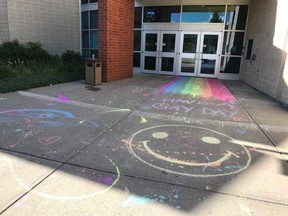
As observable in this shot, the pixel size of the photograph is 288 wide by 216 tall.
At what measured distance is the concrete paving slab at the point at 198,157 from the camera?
9.08 feet

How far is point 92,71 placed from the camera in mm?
8836

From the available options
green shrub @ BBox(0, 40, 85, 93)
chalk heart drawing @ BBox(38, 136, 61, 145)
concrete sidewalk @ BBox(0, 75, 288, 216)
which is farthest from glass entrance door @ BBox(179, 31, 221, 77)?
chalk heart drawing @ BBox(38, 136, 61, 145)

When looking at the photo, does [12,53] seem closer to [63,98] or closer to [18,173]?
[63,98]

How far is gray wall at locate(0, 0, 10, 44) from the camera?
413 inches

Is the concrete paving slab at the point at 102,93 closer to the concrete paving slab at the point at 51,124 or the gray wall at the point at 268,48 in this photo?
the concrete paving slab at the point at 51,124

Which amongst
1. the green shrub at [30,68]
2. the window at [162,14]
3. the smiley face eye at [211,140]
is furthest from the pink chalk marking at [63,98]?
the window at [162,14]

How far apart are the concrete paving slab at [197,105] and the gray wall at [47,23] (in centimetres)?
779

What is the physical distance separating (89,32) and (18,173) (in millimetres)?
13018

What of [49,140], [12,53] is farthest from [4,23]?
[49,140]

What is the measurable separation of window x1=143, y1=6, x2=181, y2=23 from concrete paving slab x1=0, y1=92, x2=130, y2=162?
8829 millimetres

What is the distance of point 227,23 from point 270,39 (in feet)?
13.4

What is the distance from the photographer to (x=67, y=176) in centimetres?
276

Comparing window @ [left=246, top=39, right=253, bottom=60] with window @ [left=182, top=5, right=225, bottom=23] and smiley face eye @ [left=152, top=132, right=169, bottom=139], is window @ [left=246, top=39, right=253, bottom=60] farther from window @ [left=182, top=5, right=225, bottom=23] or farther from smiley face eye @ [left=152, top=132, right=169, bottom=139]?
smiley face eye @ [left=152, top=132, right=169, bottom=139]

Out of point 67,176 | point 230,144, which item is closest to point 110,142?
point 67,176
